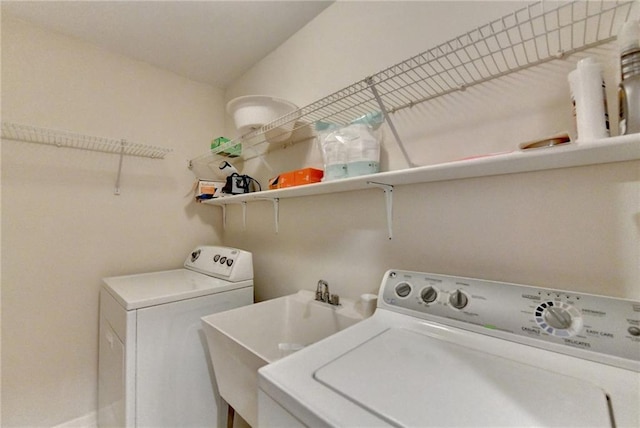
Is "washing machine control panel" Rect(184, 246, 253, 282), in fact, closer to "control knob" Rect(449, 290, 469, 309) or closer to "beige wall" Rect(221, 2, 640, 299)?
"beige wall" Rect(221, 2, 640, 299)

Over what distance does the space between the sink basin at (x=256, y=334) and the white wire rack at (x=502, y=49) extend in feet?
2.97

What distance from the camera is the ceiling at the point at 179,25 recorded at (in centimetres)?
154

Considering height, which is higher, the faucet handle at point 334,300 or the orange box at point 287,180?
the orange box at point 287,180

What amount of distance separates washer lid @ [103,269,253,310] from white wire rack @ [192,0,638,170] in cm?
108

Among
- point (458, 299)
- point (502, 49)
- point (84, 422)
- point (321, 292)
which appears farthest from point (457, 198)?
point (84, 422)

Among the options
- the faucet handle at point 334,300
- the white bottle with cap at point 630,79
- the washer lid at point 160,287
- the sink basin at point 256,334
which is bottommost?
the sink basin at point 256,334

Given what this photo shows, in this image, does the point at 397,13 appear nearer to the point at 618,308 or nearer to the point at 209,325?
the point at 618,308

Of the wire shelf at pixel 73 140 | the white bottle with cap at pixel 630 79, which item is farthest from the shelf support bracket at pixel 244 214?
the white bottle with cap at pixel 630 79

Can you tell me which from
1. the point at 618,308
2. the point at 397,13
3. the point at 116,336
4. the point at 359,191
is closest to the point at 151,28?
the point at 397,13

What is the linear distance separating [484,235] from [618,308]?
1.22 ft

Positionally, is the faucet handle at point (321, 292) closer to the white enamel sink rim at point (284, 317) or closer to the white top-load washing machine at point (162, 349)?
the white enamel sink rim at point (284, 317)

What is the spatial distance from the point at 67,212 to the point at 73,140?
18.2 inches

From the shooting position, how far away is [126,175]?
1.91 metres

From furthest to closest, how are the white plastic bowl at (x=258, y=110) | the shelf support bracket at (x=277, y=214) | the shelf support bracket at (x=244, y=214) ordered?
the shelf support bracket at (x=244, y=214) → the shelf support bracket at (x=277, y=214) → the white plastic bowl at (x=258, y=110)
